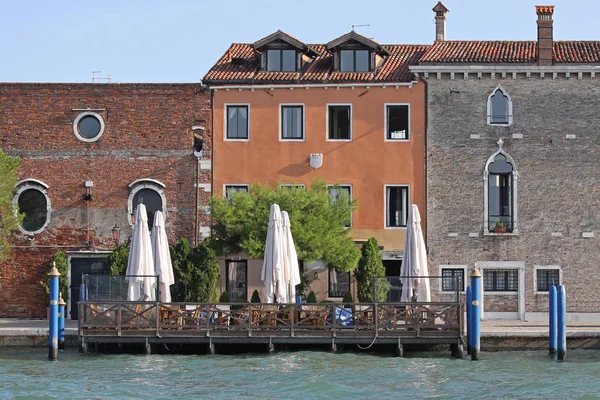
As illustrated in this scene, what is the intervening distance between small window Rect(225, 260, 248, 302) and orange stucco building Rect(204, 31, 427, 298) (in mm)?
93

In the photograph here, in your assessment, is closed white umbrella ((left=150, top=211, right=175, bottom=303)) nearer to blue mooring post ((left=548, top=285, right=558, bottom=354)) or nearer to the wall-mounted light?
the wall-mounted light

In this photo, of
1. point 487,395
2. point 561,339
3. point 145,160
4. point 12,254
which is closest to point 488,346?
point 561,339

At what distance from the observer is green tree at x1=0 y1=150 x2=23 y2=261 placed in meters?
38.8

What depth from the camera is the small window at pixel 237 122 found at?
4097cm

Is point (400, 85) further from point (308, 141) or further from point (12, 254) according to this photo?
point (12, 254)

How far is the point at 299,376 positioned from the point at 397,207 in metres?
13.2

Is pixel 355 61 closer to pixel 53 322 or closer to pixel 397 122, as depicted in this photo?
pixel 397 122

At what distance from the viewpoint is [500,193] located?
40344 mm

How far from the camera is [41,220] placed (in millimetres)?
40844

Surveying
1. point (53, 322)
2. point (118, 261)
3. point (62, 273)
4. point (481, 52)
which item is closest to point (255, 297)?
point (118, 261)

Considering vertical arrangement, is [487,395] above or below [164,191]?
below

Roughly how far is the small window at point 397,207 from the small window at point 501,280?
118 inches

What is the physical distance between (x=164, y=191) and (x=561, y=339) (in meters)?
14.3

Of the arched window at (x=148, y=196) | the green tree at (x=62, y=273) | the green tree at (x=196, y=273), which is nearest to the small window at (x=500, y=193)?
the green tree at (x=196, y=273)
